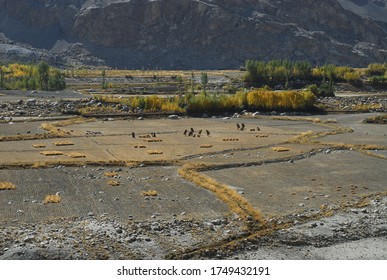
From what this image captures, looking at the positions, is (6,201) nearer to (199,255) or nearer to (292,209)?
(199,255)

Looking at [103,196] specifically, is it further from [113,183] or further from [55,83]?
[55,83]

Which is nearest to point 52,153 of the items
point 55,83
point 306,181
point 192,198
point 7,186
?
point 7,186

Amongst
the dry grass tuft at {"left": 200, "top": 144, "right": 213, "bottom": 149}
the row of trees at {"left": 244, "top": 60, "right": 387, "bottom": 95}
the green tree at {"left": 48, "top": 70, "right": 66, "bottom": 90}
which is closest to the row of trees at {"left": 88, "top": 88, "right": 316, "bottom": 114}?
the dry grass tuft at {"left": 200, "top": 144, "right": 213, "bottom": 149}

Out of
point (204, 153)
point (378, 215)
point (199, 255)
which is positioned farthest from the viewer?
point (204, 153)

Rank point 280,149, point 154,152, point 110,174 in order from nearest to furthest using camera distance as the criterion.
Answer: point 110,174 → point 154,152 → point 280,149

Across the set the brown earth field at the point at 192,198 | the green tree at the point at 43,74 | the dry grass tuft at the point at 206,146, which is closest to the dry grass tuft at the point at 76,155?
the brown earth field at the point at 192,198

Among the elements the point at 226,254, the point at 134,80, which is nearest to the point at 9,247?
the point at 226,254

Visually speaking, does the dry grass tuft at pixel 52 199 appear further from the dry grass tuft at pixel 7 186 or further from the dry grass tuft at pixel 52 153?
the dry grass tuft at pixel 52 153
